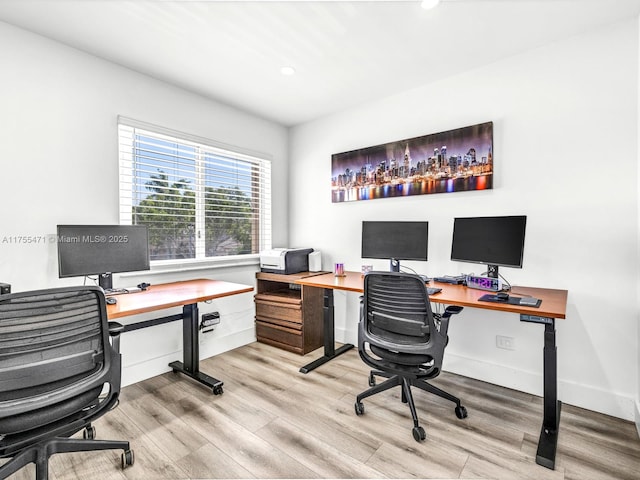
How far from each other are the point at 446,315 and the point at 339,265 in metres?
1.37

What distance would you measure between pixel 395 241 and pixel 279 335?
1.62 metres

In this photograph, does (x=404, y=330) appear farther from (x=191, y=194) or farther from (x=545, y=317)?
(x=191, y=194)

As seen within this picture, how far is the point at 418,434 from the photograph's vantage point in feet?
6.36

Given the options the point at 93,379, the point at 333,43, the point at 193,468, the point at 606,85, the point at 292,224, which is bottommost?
the point at 193,468

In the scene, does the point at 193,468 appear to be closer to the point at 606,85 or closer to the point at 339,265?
the point at 339,265

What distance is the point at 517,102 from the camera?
8.53 ft

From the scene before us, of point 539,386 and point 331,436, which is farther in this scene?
point 539,386

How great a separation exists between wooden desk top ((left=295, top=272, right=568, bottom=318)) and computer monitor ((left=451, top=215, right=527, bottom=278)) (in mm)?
237

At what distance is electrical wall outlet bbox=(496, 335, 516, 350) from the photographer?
8.61 ft

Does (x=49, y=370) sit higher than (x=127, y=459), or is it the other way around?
(x=49, y=370)

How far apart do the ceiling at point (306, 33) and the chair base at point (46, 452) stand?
2454 mm

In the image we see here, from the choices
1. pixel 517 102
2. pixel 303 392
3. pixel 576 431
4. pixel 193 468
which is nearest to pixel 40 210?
pixel 193 468

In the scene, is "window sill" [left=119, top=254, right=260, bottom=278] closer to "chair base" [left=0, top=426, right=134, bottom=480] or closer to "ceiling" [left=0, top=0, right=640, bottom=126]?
"chair base" [left=0, top=426, right=134, bottom=480]

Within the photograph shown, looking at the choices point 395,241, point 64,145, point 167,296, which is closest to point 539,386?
point 395,241
